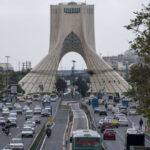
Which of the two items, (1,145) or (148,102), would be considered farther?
(1,145)

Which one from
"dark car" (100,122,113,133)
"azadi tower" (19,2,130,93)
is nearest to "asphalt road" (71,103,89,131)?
"dark car" (100,122,113,133)

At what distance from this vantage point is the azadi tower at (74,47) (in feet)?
450

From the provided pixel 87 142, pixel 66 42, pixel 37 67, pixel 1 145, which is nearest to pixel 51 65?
pixel 37 67

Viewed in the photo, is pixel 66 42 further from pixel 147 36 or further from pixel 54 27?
pixel 147 36

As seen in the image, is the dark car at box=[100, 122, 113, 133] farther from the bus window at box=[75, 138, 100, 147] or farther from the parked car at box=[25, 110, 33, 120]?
the bus window at box=[75, 138, 100, 147]

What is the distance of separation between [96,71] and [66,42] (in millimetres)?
16543

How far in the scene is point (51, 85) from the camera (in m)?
140

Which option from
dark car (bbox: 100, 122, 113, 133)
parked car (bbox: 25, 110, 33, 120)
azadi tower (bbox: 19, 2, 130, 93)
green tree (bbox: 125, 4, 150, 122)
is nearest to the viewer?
green tree (bbox: 125, 4, 150, 122)

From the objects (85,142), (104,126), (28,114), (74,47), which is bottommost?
(104,126)

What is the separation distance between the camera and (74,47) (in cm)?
15325

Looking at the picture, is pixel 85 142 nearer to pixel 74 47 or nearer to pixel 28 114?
Answer: pixel 28 114

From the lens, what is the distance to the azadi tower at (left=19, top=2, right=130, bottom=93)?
5399 inches

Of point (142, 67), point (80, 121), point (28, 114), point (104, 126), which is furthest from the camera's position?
point (28, 114)

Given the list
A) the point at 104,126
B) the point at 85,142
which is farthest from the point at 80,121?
the point at 85,142
